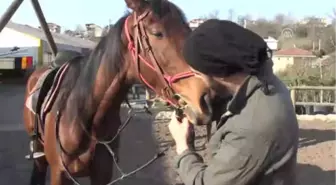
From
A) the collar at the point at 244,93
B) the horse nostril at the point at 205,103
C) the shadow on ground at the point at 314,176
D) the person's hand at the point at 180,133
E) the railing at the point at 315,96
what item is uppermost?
the collar at the point at 244,93

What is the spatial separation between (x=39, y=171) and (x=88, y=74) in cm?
187

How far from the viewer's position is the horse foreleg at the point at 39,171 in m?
5.43

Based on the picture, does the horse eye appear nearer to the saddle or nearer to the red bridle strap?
the red bridle strap

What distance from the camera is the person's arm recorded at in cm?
190

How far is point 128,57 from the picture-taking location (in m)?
3.74

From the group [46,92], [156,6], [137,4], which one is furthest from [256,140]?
[46,92]

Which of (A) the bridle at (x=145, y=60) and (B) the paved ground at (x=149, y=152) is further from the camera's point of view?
(B) the paved ground at (x=149, y=152)

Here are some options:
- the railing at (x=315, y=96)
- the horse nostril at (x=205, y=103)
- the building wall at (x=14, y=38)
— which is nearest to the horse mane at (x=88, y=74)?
the horse nostril at (x=205, y=103)

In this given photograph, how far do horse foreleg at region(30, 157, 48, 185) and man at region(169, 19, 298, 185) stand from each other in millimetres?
3647

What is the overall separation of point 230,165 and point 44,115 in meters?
2.90

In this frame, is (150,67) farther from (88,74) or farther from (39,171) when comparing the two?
(39,171)

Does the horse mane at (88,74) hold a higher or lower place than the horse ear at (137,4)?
lower

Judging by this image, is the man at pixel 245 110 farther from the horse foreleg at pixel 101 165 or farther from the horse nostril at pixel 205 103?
the horse foreleg at pixel 101 165

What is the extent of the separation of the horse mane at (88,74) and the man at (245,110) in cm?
184
